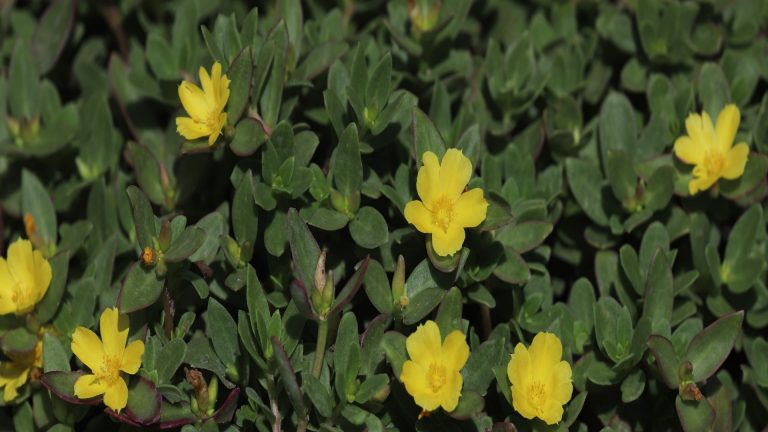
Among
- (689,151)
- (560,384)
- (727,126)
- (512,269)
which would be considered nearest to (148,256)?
(512,269)

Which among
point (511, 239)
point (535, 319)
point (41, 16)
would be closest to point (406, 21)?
point (511, 239)

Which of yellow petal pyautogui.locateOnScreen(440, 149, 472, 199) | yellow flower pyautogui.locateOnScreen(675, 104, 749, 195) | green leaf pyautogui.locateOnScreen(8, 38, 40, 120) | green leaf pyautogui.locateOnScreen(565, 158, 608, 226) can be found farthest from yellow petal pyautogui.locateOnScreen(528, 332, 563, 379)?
green leaf pyautogui.locateOnScreen(8, 38, 40, 120)

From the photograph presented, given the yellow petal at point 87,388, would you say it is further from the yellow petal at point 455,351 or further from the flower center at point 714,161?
the flower center at point 714,161

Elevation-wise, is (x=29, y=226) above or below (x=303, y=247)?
below

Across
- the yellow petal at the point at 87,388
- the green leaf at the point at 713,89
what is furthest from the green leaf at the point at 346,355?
the green leaf at the point at 713,89

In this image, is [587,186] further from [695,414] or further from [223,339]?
[223,339]

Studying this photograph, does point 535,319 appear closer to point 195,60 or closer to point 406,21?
point 406,21

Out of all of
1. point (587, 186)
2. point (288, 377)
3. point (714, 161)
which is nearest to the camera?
point (288, 377)
